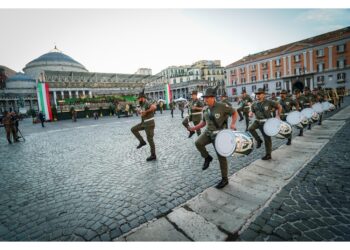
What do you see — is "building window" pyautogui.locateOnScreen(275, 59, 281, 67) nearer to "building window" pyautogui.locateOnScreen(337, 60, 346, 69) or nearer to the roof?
the roof

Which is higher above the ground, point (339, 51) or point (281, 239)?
point (339, 51)

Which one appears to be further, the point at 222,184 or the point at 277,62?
the point at 277,62

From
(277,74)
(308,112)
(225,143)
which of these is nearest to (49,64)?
(277,74)

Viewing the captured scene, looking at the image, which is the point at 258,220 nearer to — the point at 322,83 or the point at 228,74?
the point at 322,83

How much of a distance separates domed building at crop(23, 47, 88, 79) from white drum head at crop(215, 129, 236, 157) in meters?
93.9

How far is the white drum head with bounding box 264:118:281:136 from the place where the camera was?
5555mm

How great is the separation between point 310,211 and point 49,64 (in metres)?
97.2

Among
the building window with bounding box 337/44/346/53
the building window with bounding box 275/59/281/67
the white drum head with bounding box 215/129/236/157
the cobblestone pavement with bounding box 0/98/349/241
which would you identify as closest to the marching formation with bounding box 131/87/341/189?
the white drum head with bounding box 215/129/236/157

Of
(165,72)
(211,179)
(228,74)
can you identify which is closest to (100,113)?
(211,179)

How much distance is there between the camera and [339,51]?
146ft

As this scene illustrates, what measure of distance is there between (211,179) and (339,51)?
56851 mm

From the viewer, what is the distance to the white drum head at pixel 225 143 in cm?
393

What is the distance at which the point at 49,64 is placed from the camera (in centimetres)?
8012

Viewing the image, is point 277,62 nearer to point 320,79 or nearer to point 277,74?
point 277,74
